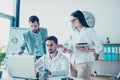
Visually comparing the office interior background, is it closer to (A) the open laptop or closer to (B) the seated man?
(B) the seated man

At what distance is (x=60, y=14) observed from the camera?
4348 mm

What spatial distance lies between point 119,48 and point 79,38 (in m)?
1.59

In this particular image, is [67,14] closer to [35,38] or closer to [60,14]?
[60,14]

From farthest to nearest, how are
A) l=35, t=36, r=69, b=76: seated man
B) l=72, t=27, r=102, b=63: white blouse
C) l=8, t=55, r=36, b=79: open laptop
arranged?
l=72, t=27, r=102, b=63: white blouse → l=35, t=36, r=69, b=76: seated man → l=8, t=55, r=36, b=79: open laptop

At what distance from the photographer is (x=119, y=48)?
11.9 feet

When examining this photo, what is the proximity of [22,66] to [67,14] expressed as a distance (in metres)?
2.70

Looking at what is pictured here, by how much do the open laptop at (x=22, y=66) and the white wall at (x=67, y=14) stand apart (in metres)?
2.48

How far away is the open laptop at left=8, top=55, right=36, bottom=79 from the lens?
1.73 metres

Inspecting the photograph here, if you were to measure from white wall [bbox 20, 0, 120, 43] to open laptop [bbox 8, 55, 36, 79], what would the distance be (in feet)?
8.12

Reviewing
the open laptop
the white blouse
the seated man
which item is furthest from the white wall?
the open laptop

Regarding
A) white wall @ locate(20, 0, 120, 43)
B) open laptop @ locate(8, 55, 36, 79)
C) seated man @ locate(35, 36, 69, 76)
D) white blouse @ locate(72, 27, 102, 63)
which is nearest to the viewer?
open laptop @ locate(8, 55, 36, 79)

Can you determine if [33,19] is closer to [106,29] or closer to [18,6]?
[106,29]

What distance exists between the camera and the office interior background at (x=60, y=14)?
3902mm

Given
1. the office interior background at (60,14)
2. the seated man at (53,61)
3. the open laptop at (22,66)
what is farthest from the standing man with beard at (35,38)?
the office interior background at (60,14)
